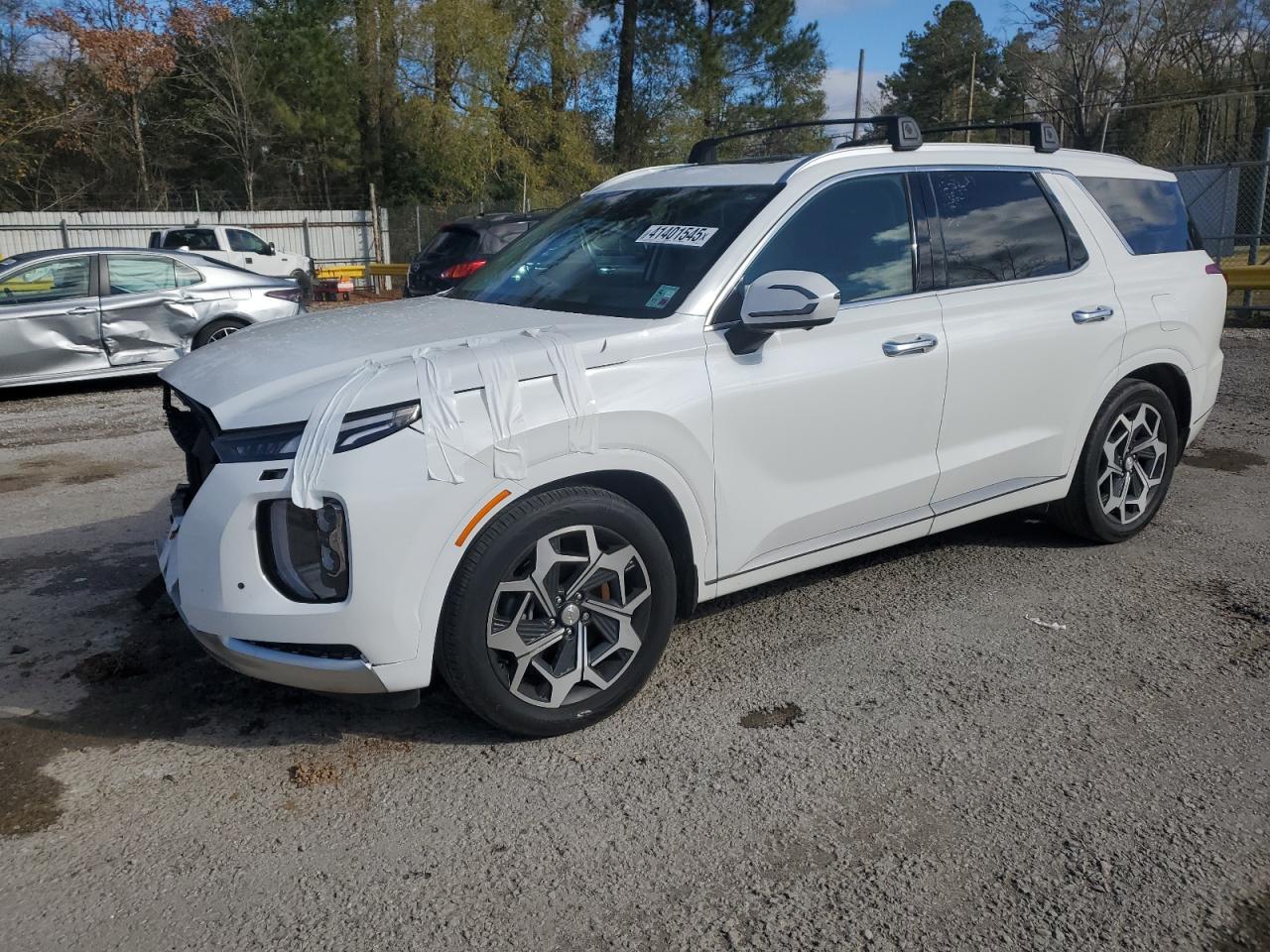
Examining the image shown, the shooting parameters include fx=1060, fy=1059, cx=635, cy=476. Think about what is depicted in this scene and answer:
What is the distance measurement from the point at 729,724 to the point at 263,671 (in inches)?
59.1

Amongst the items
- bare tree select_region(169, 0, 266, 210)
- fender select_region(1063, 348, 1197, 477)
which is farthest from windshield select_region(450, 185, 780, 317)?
bare tree select_region(169, 0, 266, 210)

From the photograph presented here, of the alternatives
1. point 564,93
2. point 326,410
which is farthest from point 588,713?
point 564,93

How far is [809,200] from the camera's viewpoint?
13.0 feet

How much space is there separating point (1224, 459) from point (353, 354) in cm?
621

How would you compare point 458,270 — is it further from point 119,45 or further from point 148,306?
point 119,45

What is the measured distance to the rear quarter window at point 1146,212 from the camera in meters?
5.11

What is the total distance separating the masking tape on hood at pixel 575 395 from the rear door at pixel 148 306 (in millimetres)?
8728

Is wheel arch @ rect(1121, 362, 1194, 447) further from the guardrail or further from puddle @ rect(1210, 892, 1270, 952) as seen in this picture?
the guardrail

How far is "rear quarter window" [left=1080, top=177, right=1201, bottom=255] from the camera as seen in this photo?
16.8ft

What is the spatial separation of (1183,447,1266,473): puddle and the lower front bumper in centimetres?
600

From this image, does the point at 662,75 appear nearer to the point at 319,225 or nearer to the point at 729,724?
the point at 319,225

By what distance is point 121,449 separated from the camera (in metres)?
7.98

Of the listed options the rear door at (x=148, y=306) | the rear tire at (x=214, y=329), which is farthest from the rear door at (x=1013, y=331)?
the rear door at (x=148, y=306)

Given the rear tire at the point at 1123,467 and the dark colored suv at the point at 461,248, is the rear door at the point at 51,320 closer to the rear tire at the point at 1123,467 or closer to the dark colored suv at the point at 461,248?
the dark colored suv at the point at 461,248
